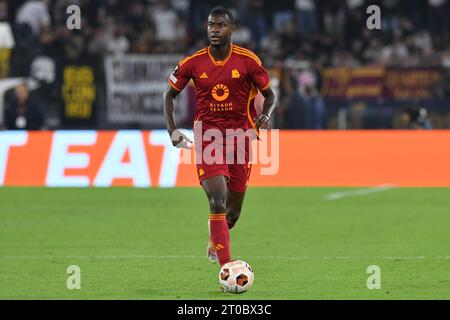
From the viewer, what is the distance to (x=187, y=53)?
29859 mm

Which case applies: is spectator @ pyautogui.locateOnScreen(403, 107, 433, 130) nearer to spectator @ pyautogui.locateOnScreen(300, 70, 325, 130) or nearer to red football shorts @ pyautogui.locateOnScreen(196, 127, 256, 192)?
spectator @ pyautogui.locateOnScreen(300, 70, 325, 130)

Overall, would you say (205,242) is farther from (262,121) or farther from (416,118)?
(416,118)

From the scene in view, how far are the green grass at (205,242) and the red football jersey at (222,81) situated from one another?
58.3 inches

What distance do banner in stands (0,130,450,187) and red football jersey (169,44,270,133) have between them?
9.93m

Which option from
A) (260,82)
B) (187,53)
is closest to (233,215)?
(260,82)

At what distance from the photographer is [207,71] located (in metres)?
11.5

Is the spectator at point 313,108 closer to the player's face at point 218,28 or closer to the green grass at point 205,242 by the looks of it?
the green grass at point 205,242

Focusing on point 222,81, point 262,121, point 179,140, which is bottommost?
point 179,140

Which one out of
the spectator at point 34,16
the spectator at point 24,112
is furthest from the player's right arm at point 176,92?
the spectator at point 34,16

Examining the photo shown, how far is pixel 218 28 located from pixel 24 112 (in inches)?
602

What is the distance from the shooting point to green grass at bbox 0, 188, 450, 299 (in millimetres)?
11234

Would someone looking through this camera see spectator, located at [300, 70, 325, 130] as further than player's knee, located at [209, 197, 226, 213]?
Yes

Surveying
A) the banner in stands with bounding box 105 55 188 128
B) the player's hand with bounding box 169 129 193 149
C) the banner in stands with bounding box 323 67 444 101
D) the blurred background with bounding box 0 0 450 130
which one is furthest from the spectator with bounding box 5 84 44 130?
the player's hand with bounding box 169 129 193 149

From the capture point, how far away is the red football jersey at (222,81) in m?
11.5
